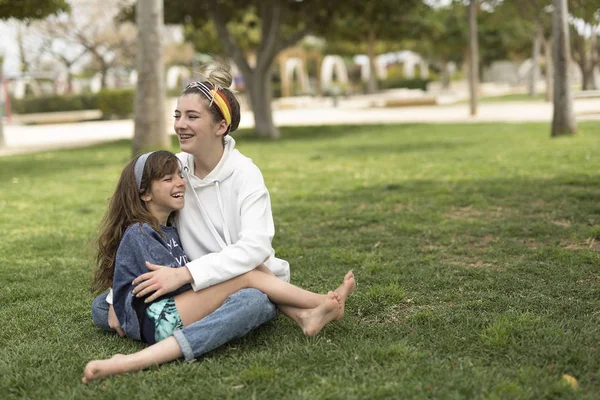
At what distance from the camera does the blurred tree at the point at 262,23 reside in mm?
15719

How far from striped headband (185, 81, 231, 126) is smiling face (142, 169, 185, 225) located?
1.14 ft

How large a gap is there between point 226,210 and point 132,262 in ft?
1.69

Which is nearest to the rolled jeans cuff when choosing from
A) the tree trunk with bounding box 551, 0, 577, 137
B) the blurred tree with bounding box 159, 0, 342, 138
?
the tree trunk with bounding box 551, 0, 577, 137

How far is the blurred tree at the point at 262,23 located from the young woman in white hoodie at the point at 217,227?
12.3 m

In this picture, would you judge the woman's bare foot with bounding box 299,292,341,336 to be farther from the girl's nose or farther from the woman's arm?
the girl's nose

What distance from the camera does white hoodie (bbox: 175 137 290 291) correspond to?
3354mm

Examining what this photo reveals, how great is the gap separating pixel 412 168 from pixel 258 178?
250 inches

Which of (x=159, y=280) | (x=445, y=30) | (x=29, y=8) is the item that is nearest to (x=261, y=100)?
(x=29, y=8)

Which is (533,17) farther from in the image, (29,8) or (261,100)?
(29,8)

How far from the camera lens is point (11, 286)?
4574mm

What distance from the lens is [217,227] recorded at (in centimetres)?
351

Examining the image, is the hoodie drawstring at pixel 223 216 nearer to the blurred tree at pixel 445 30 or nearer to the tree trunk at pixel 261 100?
the tree trunk at pixel 261 100

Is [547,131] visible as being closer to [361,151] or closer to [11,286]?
[361,151]

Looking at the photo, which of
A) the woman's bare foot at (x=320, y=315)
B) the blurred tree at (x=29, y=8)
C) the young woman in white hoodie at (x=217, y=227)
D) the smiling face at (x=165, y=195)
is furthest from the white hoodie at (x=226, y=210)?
the blurred tree at (x=29, y=8)
